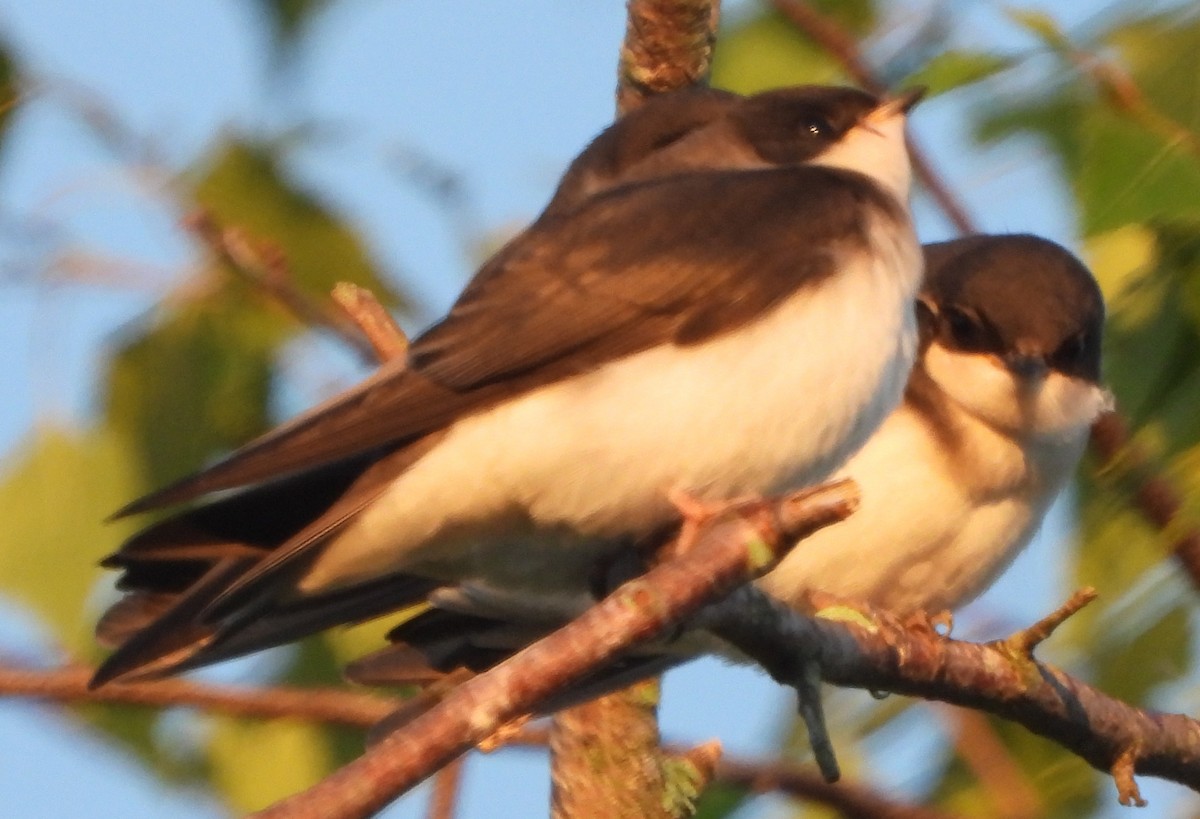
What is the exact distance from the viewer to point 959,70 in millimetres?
2242

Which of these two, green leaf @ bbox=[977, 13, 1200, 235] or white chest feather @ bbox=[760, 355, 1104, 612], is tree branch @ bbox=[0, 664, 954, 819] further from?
green leaf @ bbox=[977, 13, 1200, 235]

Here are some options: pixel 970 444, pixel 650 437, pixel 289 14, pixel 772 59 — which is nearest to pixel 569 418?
pixel 650 437

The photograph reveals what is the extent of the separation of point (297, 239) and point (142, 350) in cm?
24

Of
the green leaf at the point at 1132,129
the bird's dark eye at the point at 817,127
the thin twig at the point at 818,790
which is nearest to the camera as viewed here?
the green leaf at the point at 1132,129

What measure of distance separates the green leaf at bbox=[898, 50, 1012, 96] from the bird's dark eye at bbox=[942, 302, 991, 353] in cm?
120

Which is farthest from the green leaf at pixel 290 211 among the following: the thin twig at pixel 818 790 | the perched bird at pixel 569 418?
the thin twig at pixel 818 790

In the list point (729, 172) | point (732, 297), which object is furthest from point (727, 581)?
point (729, 172)

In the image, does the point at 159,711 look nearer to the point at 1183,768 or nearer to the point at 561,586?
the point at 561,586

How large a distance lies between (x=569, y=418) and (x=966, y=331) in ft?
4.05

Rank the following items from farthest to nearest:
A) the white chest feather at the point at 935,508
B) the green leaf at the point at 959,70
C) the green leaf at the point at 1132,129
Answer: the white chest feather at the point at 935,508
the green leaf at the point at 959,70
the green leaf at the point at 1132,129

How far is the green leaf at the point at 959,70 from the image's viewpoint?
7.29ft

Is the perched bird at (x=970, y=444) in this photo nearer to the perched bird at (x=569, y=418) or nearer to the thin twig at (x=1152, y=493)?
the thin twig at (x=1152, y=493)

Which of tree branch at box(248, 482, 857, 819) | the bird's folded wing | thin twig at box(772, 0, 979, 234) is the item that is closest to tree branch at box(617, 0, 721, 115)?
thin twig at box(772, 0, 979, 234)

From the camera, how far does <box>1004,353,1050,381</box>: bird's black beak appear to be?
3420mm
